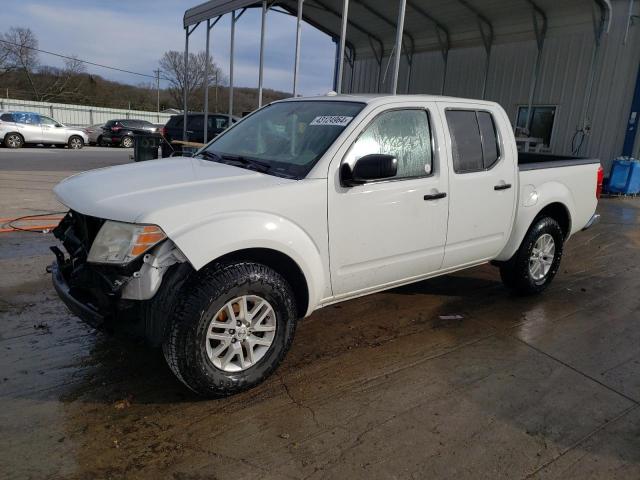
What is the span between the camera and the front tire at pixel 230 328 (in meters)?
A: 2.74

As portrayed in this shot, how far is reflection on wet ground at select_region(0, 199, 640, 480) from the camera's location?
2.49 meters

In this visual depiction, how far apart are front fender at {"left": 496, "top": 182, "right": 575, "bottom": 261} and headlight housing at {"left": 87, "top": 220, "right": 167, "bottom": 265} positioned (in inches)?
127

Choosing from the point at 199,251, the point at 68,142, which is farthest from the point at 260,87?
the point at 68,142

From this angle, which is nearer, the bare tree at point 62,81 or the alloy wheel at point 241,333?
the alloy wheel at point 241,333

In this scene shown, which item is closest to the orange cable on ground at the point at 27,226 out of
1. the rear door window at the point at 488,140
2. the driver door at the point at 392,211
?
the driver door at the point at 392,211

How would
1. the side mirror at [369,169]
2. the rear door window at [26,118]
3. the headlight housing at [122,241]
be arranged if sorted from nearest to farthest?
the headlight housing at [122,241], the side mirror at [369,169], the rear door window at [26,118]

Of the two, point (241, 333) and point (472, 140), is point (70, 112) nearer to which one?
point (472, 140)

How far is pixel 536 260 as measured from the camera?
497 cm

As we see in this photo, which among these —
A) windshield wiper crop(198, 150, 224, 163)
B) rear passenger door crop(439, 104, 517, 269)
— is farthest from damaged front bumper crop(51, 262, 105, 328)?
rear passenger door crop(439, 104, 517, 269)

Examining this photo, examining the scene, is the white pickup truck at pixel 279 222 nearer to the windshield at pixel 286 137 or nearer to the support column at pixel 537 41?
the windshield at pixel 286 137

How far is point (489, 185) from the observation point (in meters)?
4.20

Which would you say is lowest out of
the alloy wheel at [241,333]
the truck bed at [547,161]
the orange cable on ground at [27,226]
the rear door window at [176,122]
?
the orange cable on ground at [27,226]

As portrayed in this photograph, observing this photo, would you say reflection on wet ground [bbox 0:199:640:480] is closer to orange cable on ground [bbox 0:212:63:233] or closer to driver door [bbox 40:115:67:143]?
orange cable on ground [bbox 0:212:63:233]

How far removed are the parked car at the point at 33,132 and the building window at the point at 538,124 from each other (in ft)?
64.3
